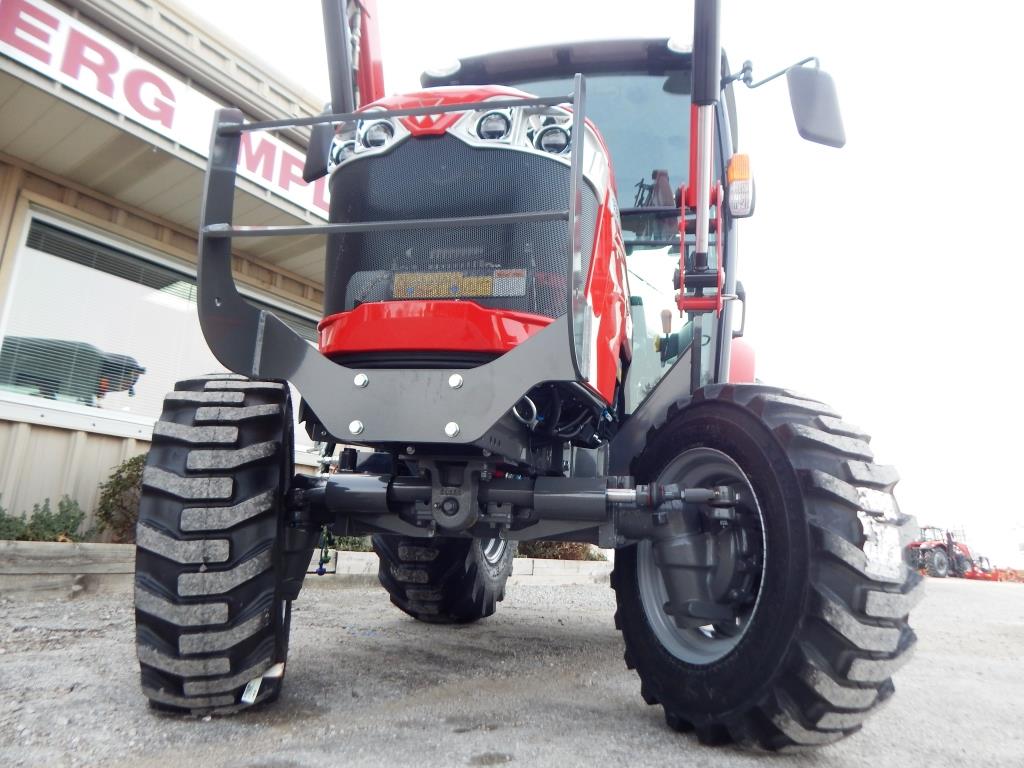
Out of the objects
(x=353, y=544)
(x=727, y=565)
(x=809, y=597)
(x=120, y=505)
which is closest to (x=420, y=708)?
(x=727, y=565)

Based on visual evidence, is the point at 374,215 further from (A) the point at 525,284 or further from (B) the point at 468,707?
(B) the point at 468,707

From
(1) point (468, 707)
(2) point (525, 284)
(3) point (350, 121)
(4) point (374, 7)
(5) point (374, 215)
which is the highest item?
(4) point (374, 7)

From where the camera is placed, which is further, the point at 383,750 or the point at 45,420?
the point at 45,420

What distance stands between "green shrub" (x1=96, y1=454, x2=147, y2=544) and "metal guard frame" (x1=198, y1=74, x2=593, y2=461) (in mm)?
4202

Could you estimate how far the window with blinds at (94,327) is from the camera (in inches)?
240

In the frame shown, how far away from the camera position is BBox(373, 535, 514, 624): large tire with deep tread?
4.29 metres

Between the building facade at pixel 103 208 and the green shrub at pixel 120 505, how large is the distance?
30 cm

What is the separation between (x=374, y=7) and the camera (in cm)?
Result: 329

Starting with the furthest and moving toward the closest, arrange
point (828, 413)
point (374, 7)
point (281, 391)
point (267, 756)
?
point (374, 7), point (281, 391), point (828, 413), point (267, 756)

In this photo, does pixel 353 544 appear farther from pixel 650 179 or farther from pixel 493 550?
pixel 650 179

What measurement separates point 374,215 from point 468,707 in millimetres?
1646

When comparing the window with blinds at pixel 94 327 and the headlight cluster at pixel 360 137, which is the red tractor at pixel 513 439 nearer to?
the headlight cluster at pixel 360 137

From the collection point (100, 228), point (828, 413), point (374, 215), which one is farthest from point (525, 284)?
point (100, 228)

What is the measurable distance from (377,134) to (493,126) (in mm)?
402
